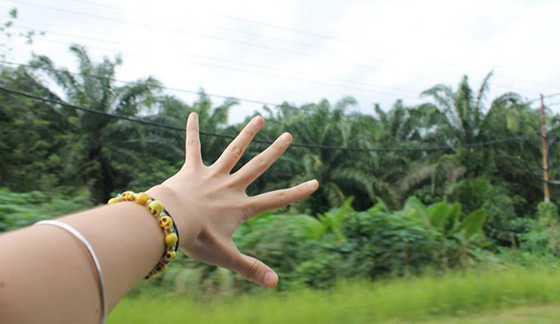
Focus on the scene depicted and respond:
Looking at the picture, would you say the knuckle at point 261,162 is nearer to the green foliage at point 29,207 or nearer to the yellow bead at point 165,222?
the yellow bead at point 165,222

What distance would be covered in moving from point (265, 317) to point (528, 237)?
46.1ft

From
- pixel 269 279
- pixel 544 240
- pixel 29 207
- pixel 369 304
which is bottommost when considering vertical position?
pixel 544 240

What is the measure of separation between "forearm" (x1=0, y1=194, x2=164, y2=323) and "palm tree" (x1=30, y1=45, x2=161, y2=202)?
48.8 feet

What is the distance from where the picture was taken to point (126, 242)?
810 mm

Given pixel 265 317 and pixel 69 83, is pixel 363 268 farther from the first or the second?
pixel 69 83

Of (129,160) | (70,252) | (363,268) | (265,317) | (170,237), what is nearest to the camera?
(70,252)

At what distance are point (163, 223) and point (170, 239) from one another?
35 millimetres

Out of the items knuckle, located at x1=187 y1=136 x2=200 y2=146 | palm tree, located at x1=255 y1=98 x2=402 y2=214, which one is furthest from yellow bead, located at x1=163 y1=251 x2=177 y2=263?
palm tree, located at x1=255 y1=98 x2=402 y2=214

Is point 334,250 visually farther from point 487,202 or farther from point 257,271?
point 487,202

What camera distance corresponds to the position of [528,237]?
605 inches

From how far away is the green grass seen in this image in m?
4.09

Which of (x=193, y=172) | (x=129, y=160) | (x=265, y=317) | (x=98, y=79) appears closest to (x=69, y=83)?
(x=98, y=79)

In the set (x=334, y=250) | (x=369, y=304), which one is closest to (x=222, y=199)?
(x=369, y=304)

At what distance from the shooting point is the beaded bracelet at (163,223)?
91 centimetres
